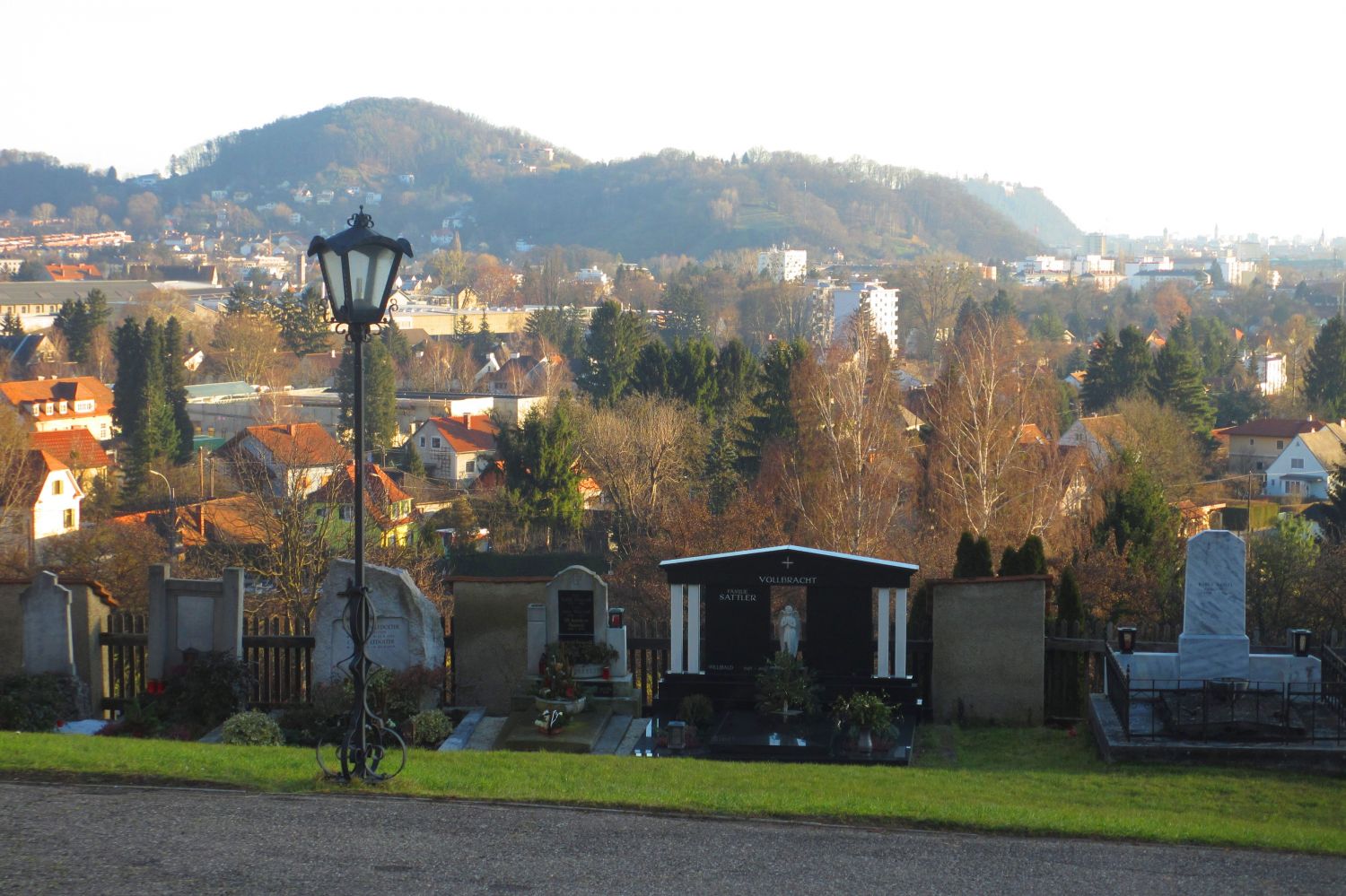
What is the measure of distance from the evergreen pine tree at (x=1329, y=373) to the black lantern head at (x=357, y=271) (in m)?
67.4

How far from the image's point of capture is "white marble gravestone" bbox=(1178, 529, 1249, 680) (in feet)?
39.4

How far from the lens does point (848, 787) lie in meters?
9.23

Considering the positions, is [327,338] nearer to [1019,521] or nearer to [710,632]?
[1019,521]

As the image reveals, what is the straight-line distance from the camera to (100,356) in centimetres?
8450

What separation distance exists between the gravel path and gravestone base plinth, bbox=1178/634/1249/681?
483 cm

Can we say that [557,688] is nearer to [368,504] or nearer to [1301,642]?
[1301,642]

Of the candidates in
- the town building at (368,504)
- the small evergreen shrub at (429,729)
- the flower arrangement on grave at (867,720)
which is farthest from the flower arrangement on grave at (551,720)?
the town building at (368,504)

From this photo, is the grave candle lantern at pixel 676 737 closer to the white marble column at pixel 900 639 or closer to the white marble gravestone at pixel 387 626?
the white marble column at pixel 900 639

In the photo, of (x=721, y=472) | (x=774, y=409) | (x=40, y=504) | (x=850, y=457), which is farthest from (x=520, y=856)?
(x=40, y=504)

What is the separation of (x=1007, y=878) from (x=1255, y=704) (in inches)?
198

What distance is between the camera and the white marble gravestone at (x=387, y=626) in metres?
13.2

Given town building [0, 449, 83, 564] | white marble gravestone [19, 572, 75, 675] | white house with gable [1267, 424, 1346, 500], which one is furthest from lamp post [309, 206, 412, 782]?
white house with gable [1267, 424, 1346, 500]

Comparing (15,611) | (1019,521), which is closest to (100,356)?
(1019,521)

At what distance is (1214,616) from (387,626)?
756cm
